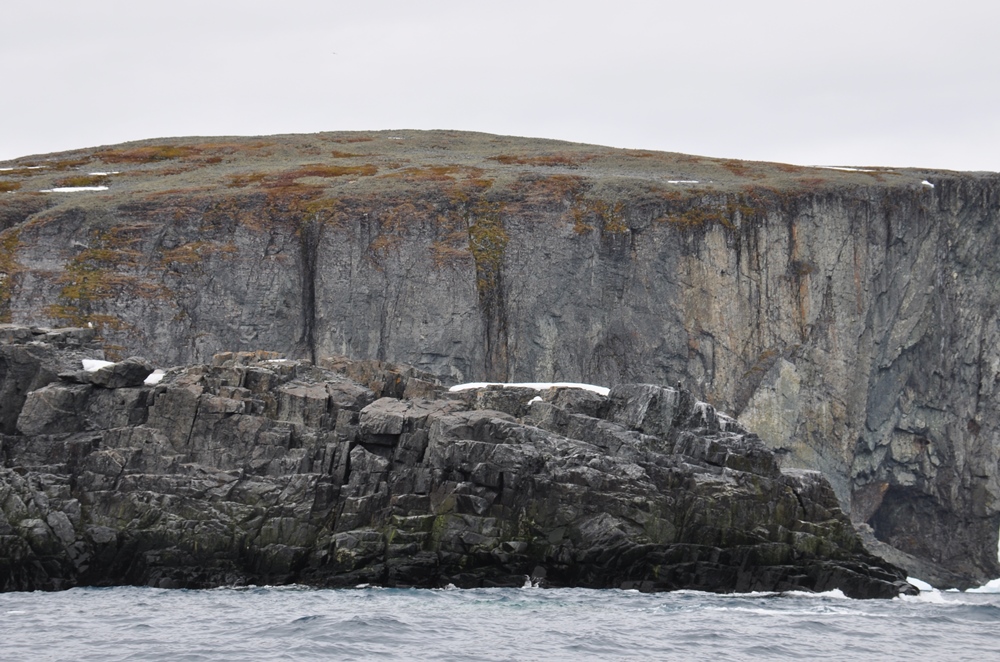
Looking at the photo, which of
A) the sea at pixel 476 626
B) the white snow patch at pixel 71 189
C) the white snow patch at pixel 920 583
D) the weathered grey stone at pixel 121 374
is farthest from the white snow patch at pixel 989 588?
the white snow patch at pixel 71 189

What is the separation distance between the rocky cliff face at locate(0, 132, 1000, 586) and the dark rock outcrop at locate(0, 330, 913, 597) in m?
23.8

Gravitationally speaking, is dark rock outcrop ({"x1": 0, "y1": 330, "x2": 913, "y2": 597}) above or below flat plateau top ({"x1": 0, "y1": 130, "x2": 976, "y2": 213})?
below

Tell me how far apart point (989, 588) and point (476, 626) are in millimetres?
50251

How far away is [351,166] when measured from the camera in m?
102

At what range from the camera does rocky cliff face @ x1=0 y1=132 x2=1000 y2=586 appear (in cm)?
8056

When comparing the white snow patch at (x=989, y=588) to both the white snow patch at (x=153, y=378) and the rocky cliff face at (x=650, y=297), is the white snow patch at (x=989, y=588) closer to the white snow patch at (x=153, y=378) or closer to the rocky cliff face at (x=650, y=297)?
the rocky cliff face at (x=650, y=297)

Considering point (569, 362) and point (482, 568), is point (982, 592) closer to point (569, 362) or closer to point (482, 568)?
point (569, 362)

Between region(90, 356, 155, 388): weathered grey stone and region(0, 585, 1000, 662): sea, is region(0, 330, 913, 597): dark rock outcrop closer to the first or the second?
region(90, 356, 155, 388): weathered grey stone

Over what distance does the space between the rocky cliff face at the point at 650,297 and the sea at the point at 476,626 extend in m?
32.5

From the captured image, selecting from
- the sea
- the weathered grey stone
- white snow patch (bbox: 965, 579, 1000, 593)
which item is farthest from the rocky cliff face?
the sea

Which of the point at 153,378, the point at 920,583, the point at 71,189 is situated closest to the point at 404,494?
the point at 153,378

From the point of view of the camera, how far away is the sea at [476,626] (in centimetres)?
3353

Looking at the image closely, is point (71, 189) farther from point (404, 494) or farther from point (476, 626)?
point (476, 626)

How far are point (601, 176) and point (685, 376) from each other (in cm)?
1812
